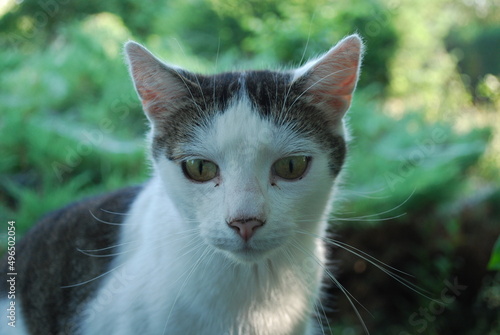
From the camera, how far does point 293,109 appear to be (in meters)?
1.26

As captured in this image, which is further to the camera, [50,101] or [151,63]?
[50,101]

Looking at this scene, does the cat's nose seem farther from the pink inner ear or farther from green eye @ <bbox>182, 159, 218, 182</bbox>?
the pink inner ear

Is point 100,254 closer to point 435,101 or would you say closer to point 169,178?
point 169,178

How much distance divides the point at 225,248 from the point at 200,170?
0.21m

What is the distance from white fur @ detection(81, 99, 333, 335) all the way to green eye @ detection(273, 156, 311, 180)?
0.02 meters

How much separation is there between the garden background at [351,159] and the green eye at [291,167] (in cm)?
87

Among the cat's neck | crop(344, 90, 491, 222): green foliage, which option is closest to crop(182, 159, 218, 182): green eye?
the cat's neck

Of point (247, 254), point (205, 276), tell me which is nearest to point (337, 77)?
point (247, 254)

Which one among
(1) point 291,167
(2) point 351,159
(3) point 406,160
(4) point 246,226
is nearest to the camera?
(4) point 246,226

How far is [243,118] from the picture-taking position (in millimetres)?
1171

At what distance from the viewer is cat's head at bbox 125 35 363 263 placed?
1.10 meters

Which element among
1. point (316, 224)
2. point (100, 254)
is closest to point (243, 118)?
point (316, 224)

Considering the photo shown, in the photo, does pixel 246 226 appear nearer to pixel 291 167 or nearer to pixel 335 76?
pixel 291 167

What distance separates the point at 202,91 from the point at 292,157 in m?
0.31
